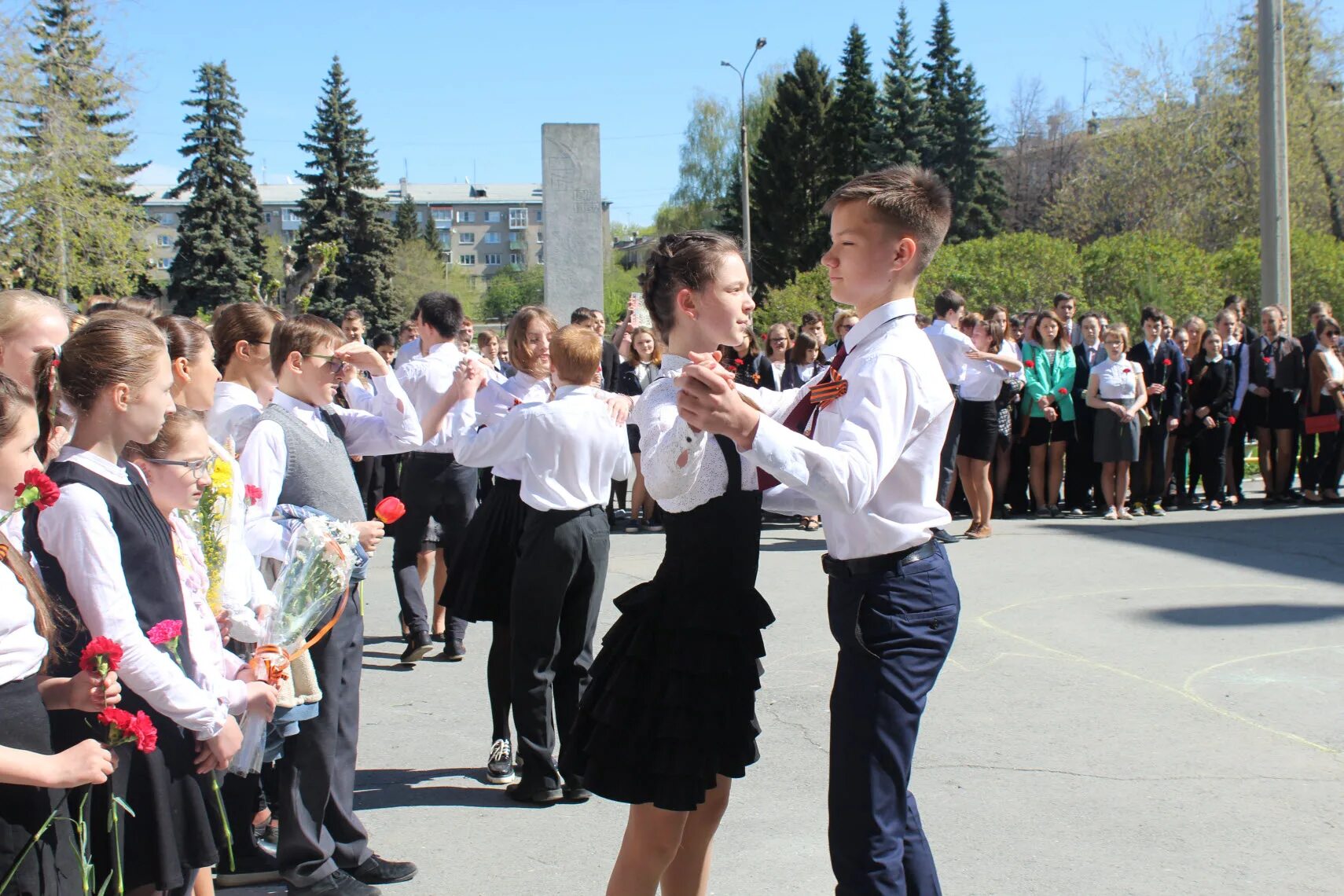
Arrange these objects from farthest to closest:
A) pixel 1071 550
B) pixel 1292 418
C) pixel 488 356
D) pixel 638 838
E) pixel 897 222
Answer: pixel 488 356 → pixel 1292 418 → pixel 1071 550 → pixel 638 838 → pixel 897 222

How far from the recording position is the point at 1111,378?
12156 millimetres

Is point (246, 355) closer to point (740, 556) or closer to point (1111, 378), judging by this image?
point (740, 556)

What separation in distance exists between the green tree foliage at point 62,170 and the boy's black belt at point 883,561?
63.8 feet

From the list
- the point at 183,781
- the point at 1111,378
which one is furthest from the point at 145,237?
the point at 183,781

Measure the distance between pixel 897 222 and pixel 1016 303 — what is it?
906 inches

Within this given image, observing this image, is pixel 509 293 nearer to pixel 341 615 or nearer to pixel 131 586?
pixel 341 615

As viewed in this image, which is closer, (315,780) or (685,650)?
(685,650)

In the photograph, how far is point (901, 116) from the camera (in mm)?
52094

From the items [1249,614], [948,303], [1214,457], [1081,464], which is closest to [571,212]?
[948,303]

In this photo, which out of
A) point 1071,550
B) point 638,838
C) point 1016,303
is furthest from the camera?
point 1016,303

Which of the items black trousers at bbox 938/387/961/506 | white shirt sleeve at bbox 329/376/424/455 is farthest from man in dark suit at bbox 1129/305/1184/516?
white shirt sleeve at bbox 329/376/424/455

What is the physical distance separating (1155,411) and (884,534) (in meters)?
11.2

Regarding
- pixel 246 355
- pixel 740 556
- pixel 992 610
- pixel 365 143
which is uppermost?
pixel 365 143

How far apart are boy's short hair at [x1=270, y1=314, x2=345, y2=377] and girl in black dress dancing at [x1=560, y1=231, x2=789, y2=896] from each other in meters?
1.66
